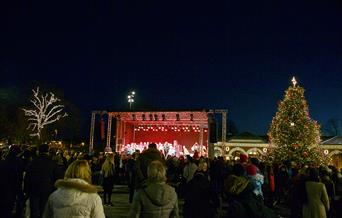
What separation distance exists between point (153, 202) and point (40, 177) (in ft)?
10.1

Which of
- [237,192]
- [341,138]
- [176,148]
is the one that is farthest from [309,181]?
[341,138]

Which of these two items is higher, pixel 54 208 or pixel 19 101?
pixel 19 101

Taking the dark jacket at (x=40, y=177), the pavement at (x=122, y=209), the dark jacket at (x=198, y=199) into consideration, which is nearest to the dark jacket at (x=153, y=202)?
the dark jacket at (x=198, y=199)

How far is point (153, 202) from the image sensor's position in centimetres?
340

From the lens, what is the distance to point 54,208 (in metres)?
2.94

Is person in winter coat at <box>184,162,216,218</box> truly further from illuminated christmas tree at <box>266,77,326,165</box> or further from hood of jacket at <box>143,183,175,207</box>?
illuminated christmas tree at <box>266,77,326,165</box>

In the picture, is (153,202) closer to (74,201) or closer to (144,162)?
(74,201)

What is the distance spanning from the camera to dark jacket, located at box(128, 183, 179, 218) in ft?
11.2

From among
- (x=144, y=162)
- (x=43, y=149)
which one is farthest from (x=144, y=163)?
(x=43, y=149)

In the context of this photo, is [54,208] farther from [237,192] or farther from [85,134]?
[85,134]

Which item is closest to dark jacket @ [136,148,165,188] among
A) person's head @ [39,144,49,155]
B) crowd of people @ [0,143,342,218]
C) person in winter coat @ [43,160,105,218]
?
crowd of people @ [0,143,342,218]

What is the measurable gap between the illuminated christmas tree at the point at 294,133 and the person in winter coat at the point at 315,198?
597 inches

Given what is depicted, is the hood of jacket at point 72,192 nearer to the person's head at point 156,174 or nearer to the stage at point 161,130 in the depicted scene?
the person's head at point 156,174

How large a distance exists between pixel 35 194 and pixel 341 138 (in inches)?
1443
